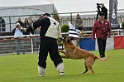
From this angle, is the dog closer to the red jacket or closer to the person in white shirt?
the red jacket

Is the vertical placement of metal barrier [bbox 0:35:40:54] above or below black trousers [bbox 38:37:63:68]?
below

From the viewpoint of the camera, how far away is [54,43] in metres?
12.6

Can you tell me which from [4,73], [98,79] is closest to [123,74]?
[98,79]

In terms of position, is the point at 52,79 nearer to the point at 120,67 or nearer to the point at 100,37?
the point at 120,67

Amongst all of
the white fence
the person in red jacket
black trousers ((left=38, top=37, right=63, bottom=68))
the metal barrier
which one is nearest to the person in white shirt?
the metal barrier

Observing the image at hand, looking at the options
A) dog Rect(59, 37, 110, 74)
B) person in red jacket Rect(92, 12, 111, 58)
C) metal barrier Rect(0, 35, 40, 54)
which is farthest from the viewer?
metal barrier Rect(0, 35, 40, 54)

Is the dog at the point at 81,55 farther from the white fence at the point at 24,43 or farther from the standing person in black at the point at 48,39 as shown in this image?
the white fence at the point at 24,43

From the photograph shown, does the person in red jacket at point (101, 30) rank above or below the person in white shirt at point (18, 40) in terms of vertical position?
above

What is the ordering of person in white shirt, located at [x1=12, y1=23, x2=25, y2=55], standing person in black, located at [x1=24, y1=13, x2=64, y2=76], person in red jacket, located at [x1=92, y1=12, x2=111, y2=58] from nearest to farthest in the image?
standing person in black, located at [x1=24, y1=13, x2=64, y2=76] → person in red jacket, located at [x1=92, y1=12, x2=111, y2=58] → person in white shirt, located at [x1=12, y1=23, x2=25, y2=55]

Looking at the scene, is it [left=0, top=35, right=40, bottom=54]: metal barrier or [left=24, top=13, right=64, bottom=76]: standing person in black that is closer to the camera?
[left=24, top=13, right=64, bottom=76]: standing person in black

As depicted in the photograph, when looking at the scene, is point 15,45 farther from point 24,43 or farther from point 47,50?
point 47,50

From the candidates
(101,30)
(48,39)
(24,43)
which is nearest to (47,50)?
(48,39)

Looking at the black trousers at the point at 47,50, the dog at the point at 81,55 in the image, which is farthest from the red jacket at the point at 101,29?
the black trousers at the point at 47,50

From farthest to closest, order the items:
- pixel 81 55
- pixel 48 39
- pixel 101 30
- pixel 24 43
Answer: pixel 24 43 < pixel 101 30 < pixel 81 55 < pixel 48 39
